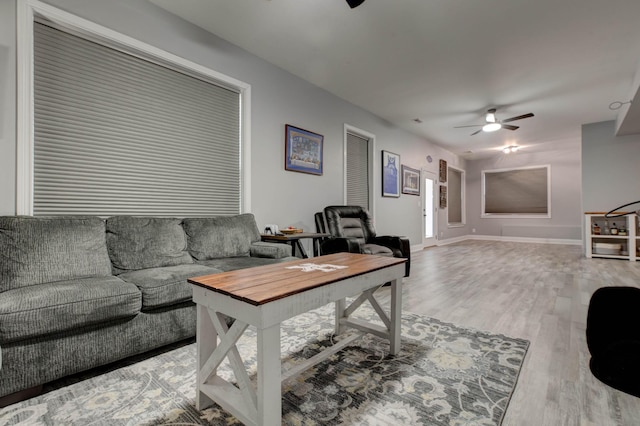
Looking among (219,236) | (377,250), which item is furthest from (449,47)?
(219,236)

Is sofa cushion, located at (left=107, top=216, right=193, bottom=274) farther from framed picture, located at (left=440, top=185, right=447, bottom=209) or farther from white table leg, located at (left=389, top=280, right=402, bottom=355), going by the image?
framed picture, located at (left=440, top=185, right=447, bottom=209)

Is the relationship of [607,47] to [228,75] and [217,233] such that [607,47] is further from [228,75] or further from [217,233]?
[217,233]

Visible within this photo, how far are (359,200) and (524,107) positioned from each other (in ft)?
10.7

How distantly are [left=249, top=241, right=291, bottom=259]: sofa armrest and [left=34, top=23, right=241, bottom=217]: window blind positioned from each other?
70 cm

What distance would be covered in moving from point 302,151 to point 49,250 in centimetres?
286

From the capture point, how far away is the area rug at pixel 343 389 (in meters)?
1.32

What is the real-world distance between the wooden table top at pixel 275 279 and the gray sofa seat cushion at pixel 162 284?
1.84ft

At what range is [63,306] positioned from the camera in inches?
58.3

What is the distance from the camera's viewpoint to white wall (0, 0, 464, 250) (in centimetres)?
199

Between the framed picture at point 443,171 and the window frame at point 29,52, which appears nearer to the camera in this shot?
the window frame at point 29,52

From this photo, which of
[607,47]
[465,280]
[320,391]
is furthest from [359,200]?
[320,391]

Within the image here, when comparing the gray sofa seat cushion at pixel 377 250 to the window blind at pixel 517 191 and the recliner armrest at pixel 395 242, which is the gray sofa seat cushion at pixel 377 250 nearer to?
the recliner armrest at pixel 395 242

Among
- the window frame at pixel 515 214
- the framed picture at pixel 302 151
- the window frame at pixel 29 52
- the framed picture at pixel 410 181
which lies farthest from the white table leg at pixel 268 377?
the window frame at pixel 515 214

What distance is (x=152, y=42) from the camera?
104 inches
